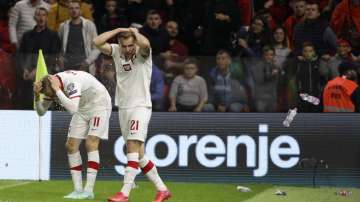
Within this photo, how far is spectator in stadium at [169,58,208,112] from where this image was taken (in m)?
16.8

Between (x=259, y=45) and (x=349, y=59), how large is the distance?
1.98m

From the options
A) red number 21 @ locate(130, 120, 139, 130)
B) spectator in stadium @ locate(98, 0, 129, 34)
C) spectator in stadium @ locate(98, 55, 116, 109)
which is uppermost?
spectator in stadium @ locate(98, 0, 129, 34)

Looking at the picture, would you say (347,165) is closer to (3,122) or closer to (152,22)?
(152,22)

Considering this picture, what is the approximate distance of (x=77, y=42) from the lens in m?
17.6

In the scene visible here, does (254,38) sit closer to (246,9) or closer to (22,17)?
(246,9)

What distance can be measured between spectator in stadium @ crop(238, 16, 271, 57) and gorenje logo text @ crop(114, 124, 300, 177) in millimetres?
1856

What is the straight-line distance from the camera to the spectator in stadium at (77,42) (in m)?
16.9

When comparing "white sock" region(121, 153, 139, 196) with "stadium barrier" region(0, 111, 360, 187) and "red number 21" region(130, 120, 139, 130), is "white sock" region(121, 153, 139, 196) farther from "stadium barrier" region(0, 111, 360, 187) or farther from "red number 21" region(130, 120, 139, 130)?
"stadium barrier" region(0, 111, 360, 187)

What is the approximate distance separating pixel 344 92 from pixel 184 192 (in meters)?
3.25

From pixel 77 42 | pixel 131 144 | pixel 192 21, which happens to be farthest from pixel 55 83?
pixel 192 21

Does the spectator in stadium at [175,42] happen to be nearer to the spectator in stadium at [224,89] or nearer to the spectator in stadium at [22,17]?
the spectator in stadium at [224,89]

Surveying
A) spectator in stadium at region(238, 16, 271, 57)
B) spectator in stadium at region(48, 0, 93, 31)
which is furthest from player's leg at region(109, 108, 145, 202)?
spectator in stadium at region(48, 0, 93, 31)

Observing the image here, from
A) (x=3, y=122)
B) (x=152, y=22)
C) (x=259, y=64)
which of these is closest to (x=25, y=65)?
(x=3, y=122)

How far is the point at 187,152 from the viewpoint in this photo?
55.2ft
